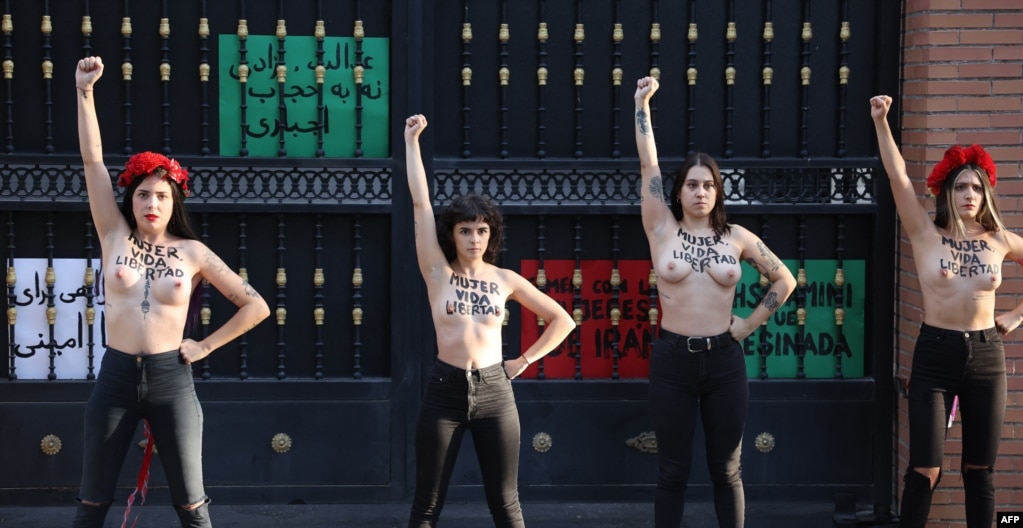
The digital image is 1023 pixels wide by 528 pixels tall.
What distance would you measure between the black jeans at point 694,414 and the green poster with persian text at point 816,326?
4.27ft

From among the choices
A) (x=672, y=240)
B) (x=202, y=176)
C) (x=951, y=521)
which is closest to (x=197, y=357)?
(x=202, y=176)

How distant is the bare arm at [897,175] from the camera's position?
6535 millimetres

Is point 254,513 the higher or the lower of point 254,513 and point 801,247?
the lower

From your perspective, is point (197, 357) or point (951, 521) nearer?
point (197, 357)

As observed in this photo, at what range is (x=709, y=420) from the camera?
6336 mm

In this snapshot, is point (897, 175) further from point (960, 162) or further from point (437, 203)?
point (437, 203)

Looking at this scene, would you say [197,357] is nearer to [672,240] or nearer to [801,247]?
[672,240]

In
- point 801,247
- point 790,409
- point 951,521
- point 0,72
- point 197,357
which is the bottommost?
point 951,521

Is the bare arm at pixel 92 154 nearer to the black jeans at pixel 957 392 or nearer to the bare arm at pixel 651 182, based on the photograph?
the bare arm at pixel 651 182

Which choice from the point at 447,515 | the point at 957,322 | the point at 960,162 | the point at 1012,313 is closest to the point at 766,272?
the point at 957,322

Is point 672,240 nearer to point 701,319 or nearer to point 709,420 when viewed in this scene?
point 701,319

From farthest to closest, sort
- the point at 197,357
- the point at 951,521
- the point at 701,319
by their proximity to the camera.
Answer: the point at 951,521
the point at 701,319
the point at 197,357

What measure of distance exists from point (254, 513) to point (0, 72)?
3.02 meters

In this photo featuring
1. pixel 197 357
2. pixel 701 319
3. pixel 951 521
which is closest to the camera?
pixel 197 357
